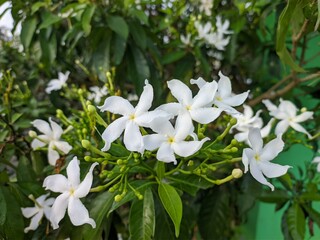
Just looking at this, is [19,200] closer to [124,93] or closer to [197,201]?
[197,201]

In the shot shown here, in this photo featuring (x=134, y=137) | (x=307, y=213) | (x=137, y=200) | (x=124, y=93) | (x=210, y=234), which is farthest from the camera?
(x=124, y=93)

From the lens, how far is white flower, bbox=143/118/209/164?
2.13 feet

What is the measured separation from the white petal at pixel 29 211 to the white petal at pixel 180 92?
0.45 metres

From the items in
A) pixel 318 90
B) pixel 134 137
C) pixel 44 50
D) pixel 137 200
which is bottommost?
pixel 137 200

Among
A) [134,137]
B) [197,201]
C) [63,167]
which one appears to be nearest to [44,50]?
[63,167]

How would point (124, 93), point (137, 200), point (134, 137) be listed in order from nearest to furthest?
point (134, 137), point (137, 200), point (124, 93)

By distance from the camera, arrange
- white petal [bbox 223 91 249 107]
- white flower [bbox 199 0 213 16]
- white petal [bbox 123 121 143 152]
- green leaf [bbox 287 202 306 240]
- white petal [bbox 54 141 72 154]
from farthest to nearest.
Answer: white flower [bbox 199 0 213 16]
green leaf [bbox 287 202 306 240]
white petal [bbox 54 141 72 154]
white petal [bbox 223 91 249 107]
white petal [bbox 123 121 143 152]

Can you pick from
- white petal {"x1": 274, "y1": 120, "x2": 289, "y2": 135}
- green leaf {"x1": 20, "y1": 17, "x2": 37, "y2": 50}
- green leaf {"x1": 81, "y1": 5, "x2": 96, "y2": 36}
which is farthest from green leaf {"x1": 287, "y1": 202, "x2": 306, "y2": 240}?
green leaf {"x1": 20, "y1": 17, "x2": 37, "y2": 50}

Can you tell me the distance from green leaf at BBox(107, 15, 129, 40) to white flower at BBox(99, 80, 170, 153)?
0.62 metres

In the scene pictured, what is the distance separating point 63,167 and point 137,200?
0.23 metres

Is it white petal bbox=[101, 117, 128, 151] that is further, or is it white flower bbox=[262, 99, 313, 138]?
white flower bbox=[262, 99, 313, 138]

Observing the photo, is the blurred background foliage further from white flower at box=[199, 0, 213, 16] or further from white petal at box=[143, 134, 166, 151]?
white petal at box=[143, 134, 166, 151]

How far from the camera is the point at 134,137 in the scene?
648 mm

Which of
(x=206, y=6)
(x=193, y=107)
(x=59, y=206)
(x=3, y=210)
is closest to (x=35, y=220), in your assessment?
(x=3, y=210)
